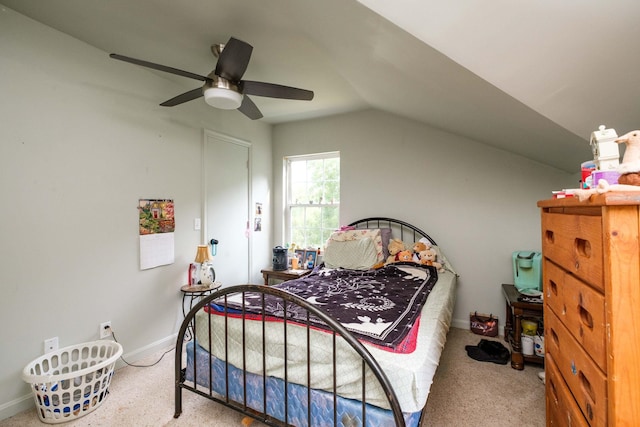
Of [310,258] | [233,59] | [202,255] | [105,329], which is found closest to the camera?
[233,59]

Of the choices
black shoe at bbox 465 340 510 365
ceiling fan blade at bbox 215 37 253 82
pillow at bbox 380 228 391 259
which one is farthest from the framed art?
ceiling fan blade at bbox 215 37 253 82

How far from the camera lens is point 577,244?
2.75 feet

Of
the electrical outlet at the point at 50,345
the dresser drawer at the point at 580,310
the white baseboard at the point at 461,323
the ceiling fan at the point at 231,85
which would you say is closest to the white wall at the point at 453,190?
the white baseboard at the point at 461,323

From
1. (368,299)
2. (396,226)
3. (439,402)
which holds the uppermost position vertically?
(396,226)

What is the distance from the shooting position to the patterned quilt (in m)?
1.50

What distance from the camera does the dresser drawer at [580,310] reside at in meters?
0.68

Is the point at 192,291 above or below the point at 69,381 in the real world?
above

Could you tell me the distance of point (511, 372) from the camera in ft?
7.27

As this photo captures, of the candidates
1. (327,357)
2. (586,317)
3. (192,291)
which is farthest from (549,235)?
(192,291)

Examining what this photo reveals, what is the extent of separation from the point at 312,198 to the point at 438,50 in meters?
2.88

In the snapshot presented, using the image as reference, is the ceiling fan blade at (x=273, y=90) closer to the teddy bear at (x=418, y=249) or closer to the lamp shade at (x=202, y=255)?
the lamp shade at (x=202, y=255)

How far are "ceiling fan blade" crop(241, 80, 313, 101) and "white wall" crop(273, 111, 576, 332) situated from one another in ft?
5.58

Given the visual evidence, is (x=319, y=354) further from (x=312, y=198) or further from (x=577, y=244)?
(x=312, y=198)

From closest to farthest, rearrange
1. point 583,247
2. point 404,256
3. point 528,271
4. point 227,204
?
point 583,247, point 528,271, point 404,256, point 227,204
